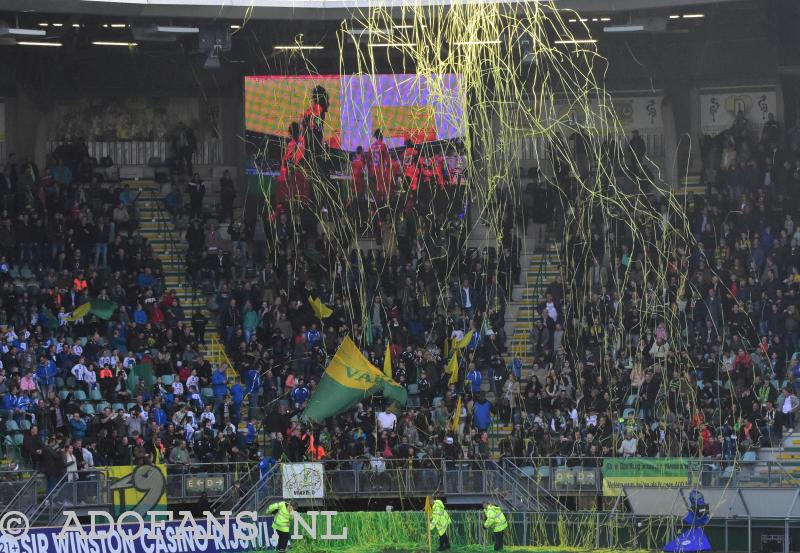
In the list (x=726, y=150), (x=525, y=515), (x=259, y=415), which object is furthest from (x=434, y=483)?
(x=726, y=150)

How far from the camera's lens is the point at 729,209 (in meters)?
37.9

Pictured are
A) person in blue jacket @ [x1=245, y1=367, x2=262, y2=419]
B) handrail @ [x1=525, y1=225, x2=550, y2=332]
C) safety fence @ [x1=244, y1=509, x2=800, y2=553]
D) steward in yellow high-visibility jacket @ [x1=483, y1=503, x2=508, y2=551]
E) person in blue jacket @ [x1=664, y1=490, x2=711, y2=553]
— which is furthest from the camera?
handrail @ [x1=525, y1=225, x2=550, y2=332]

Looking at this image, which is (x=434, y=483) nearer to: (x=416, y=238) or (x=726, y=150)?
(x=416, y=238)

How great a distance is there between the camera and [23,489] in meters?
28.1

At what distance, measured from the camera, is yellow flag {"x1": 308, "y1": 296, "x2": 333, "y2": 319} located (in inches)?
1383

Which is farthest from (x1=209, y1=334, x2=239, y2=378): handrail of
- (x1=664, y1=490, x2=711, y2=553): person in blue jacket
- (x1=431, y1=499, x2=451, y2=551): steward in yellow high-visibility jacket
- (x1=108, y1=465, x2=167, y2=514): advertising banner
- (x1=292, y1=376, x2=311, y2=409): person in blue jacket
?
(x1=664, y1=490, x2=711, y2=553): person in blue jacket

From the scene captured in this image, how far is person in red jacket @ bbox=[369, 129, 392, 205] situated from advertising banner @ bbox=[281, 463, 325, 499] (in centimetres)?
974

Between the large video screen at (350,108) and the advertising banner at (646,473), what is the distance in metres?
10.5

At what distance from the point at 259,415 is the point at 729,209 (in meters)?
11.8

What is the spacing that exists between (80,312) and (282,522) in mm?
8878

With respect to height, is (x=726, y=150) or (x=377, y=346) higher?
(x=726, y=150)

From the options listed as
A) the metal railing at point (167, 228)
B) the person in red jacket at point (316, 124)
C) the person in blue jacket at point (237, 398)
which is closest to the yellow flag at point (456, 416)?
the person in blue jacket at point (237, 398)

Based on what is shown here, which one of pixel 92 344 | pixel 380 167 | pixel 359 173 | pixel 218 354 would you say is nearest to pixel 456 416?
pixel 218 354

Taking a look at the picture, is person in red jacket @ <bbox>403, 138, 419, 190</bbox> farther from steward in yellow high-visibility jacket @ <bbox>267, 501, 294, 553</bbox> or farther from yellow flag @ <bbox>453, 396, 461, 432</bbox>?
steward in yellow high-visibility jacket @ <bbox>267, 501, 294, 553</bbox>
